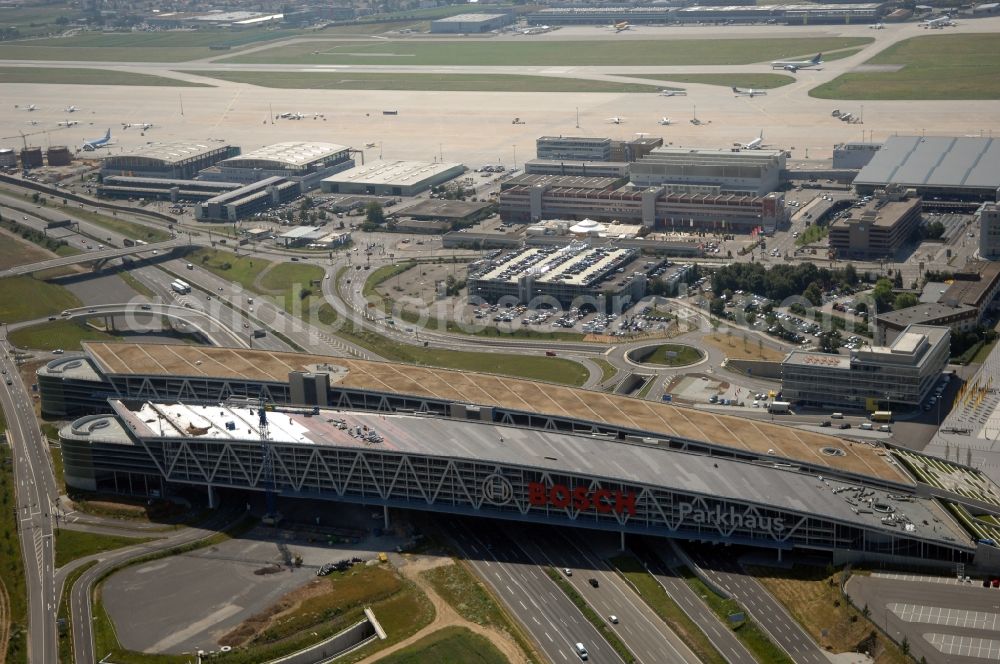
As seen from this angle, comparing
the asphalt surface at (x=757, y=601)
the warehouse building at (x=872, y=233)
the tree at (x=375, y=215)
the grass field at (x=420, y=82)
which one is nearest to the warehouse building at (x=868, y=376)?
the asphalt surface at (x=757, y=601)

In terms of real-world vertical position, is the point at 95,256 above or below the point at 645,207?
below

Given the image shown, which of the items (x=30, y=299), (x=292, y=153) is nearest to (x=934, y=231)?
(x=292, y=153)

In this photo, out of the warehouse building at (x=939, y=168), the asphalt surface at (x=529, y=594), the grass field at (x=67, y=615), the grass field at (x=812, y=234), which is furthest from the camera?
the warehouse building at (x=939, y=168)

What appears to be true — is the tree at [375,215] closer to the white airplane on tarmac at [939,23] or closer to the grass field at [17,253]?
the grass field at [17,253]

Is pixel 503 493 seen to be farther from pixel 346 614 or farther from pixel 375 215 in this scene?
pixel 375 215

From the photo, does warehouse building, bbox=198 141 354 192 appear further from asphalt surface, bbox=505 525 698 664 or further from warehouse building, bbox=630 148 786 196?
asphalt surface, bbox=505 525 698 664

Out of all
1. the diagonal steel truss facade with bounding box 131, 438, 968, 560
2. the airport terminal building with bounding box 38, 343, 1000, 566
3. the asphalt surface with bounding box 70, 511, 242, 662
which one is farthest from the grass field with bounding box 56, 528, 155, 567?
the airport terminal building with bounding box 38, 343, 1000, 566
